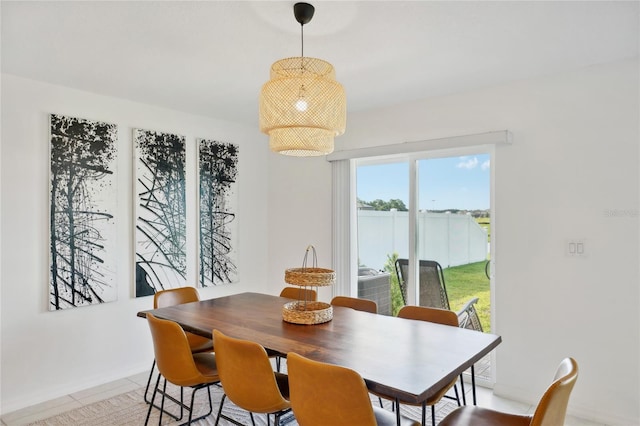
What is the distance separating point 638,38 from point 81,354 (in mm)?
4401

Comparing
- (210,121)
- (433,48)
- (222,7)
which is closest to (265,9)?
(222,7)

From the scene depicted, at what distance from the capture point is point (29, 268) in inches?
118

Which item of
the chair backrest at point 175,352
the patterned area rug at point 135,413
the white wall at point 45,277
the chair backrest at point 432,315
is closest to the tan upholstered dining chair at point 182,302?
the patterned area rug at point 135,413

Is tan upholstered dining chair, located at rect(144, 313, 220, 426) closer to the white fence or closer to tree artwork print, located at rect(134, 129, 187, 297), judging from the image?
tree artwork print, located at rect(134, 129, 187, 297)

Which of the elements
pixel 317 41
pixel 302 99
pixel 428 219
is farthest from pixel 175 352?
pixel 428 219

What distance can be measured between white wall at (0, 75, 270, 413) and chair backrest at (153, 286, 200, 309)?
63 centimetres

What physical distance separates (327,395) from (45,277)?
2606 mm

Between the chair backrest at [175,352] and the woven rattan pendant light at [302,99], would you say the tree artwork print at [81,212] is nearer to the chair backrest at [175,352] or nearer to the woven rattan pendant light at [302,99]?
the chair backrest at [175,352]

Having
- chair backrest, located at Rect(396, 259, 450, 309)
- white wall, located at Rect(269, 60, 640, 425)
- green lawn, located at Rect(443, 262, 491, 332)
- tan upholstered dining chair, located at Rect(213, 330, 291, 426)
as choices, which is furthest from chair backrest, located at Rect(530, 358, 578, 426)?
chair backrest, located at Rect(396, 259, 450, 309)

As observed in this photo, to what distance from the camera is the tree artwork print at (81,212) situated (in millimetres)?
3100

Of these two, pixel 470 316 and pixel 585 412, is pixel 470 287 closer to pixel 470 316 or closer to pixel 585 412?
pixel 470 316

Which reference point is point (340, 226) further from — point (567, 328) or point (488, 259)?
point (567, 328)

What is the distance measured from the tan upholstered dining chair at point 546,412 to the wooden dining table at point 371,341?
0.87 feet

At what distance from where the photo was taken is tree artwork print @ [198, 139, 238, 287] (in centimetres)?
408
